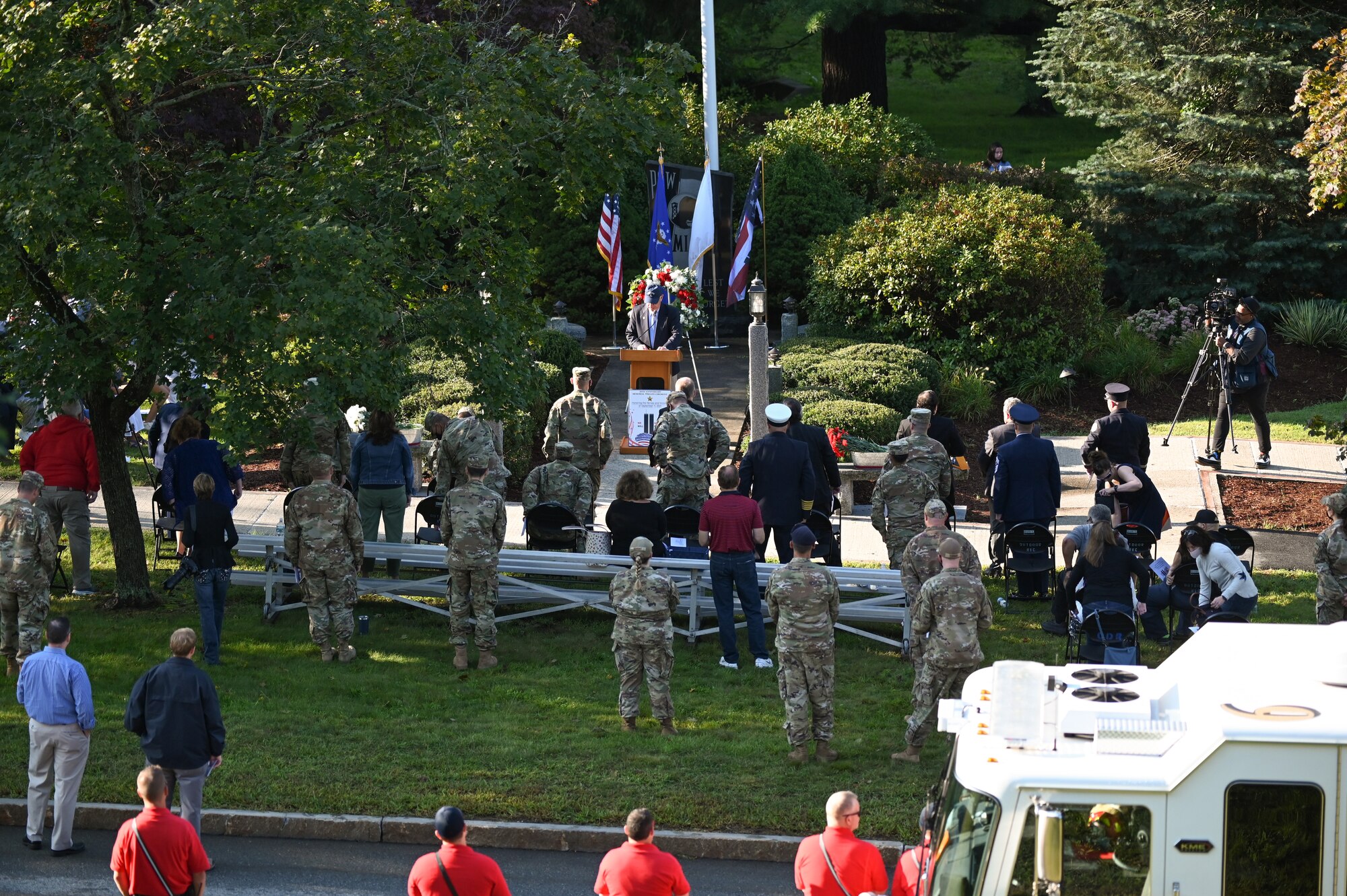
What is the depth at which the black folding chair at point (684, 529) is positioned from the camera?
14.5 m

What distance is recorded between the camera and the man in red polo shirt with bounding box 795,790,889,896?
770 centimetres

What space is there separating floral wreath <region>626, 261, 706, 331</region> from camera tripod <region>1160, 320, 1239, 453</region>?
7.08 m

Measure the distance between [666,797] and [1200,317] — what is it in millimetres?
18543

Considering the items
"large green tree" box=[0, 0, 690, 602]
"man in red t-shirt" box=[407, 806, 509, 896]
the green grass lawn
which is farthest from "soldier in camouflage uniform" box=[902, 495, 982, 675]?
"man in red t-shirt" box=[407, 806, 509, 896]

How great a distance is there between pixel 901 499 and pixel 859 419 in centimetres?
570

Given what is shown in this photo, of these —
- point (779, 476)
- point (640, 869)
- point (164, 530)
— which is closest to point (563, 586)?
point (779, 476)

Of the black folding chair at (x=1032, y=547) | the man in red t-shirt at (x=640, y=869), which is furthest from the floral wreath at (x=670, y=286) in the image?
the man in red t-shirt at (x=640, y=869)

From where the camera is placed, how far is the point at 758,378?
1769cm

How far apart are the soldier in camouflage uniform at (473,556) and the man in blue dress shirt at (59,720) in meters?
3.68

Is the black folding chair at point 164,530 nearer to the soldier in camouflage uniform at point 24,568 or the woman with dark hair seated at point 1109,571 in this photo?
the soldier in camouflage uniform at point 24,568

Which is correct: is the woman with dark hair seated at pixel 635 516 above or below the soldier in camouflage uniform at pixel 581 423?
below

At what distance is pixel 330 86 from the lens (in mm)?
14352

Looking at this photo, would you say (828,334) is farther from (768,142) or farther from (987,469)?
(987,469)

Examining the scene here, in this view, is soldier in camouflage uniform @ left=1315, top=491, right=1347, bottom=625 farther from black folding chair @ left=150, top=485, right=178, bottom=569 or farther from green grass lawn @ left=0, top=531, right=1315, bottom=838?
black folding chair @ left=150, top=485, right=178, bottom=569
